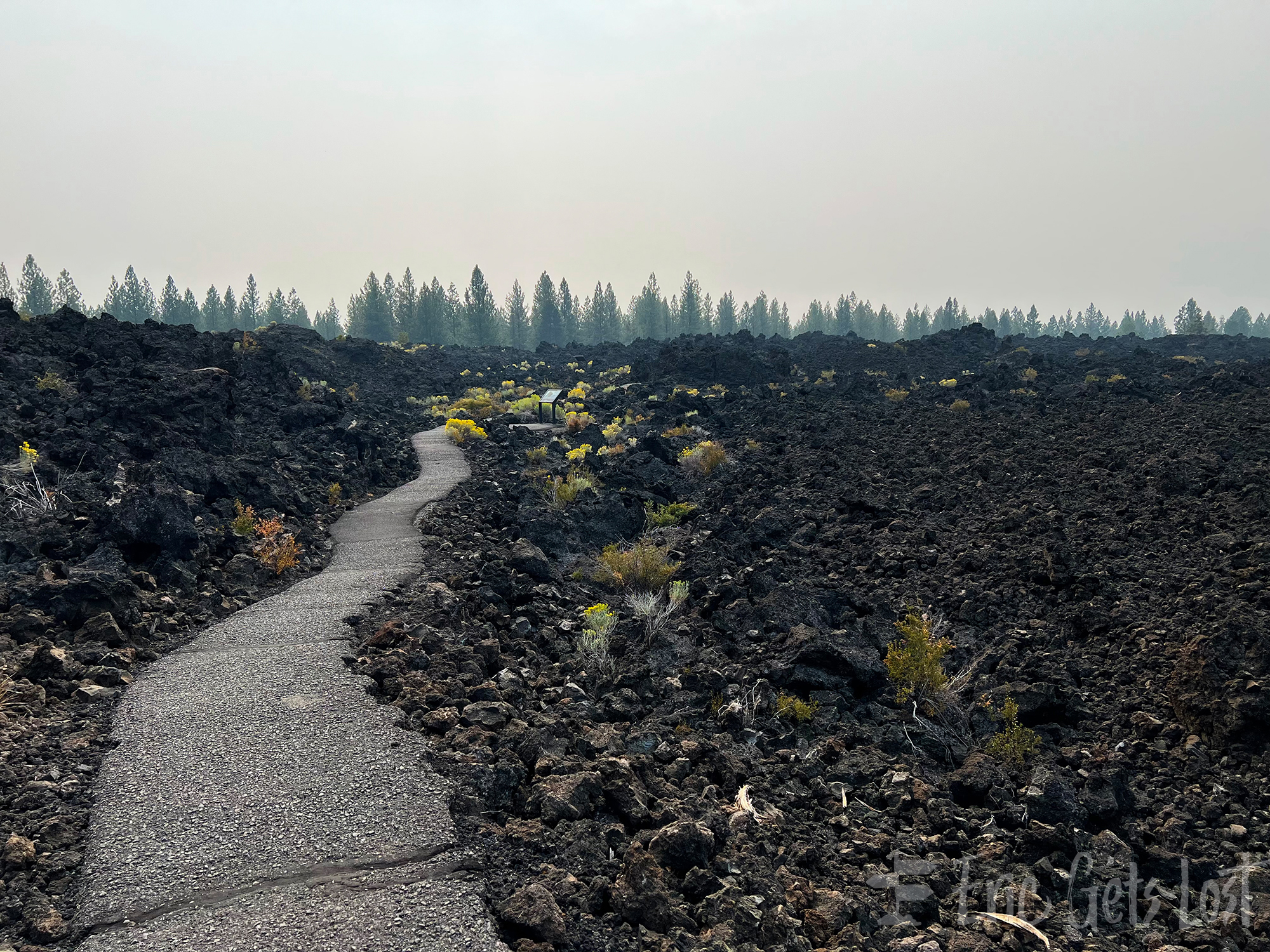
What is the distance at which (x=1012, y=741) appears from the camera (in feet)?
19.2

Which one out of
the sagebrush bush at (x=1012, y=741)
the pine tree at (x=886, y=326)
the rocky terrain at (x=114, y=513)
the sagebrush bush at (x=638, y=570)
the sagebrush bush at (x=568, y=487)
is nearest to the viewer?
the rocky terrain at (x=114, y=513)

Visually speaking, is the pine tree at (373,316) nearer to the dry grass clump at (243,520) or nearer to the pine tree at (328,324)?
the pine tree at (328,324)

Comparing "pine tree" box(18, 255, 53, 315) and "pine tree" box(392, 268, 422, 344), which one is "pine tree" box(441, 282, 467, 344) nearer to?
"pine tree" box(392, 268, 422, 344)

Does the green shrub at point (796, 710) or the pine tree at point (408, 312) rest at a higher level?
the pine tree at point (408, 312)

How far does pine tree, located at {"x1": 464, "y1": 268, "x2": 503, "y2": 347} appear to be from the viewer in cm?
10675

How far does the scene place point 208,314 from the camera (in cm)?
11144

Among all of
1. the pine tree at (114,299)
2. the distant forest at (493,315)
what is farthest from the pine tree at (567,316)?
the pine tree at (114,299)

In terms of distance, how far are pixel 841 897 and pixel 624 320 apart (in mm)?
138397

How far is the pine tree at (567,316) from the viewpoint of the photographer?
416 feet

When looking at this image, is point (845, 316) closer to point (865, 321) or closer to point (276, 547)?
point (865, 321)

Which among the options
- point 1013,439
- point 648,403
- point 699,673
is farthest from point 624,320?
point 699,673

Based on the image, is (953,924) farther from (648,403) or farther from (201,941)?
(648,403)

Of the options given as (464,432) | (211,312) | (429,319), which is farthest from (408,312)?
(464,432)

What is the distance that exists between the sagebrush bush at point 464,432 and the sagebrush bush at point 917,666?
19.1 meters
